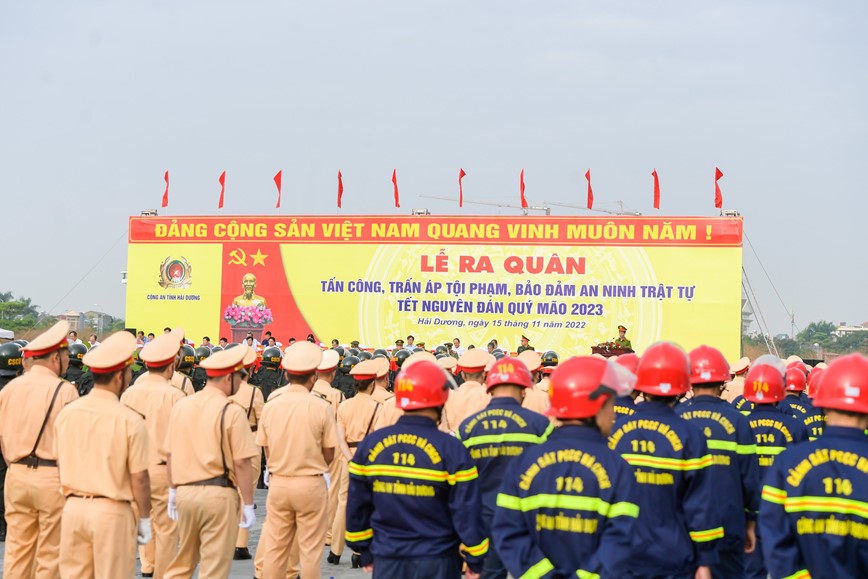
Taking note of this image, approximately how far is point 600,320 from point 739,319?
376 cm

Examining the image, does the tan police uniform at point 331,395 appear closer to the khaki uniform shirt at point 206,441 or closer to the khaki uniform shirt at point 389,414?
the khaki uniform shirt at point 389,414

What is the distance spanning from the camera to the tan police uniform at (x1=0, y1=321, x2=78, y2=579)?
7.79 m

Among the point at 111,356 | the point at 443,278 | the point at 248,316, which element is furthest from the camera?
the point at 248,316

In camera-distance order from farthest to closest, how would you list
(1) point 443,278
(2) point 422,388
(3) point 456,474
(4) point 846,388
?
(1) point 443,278
(2) point 422,388
(3) point 456,474
(4) point 846,388

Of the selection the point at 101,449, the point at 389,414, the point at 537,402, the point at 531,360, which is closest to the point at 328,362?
the point at 389,414

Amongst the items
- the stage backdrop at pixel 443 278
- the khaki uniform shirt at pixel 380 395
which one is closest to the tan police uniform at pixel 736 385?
the khaki uniform shirt at pixel 380 395

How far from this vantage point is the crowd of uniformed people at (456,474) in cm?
468

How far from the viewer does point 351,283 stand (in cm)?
3197

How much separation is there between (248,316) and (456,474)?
27.6 meters

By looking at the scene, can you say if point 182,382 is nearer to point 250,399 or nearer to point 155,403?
point 250,399

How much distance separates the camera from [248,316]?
32625 millimetres

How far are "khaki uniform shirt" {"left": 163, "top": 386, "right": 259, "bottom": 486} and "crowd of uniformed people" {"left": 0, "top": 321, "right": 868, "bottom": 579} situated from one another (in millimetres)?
14

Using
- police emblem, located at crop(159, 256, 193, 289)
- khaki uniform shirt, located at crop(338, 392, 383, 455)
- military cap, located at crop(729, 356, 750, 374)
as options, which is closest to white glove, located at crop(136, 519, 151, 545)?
khaki uniform shirt, located at crop(338, 392, 383, 455)

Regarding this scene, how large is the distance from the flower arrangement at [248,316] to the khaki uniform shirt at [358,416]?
21.7 metres
